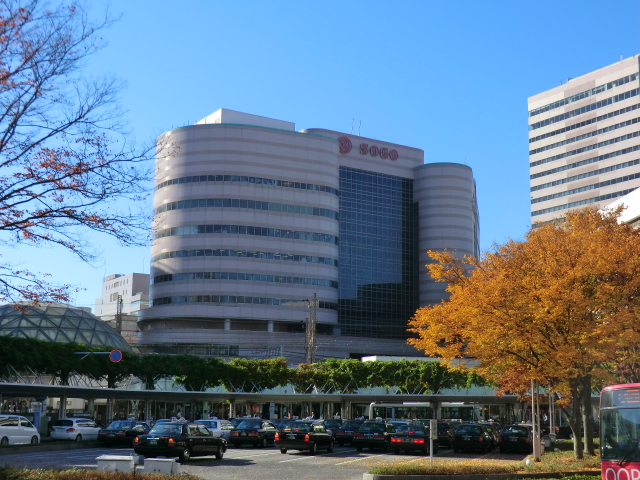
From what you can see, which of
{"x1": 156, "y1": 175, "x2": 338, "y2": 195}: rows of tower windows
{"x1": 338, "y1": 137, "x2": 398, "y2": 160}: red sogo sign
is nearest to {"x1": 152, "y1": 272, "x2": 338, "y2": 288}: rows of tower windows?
{"x1": 156, "y1": 175, "x2": 338, "y2": 195}: rows of tower windows

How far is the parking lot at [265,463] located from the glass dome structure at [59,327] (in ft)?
Result: 158

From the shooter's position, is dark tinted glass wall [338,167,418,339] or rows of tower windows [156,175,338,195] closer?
rows of tower windows [156,175,338,195]

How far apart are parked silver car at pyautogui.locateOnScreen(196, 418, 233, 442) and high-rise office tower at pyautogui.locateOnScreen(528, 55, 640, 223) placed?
101580mm

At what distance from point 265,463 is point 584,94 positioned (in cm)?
13267

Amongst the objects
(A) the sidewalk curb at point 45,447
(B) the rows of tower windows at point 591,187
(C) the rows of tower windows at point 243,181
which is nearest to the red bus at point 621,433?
(A) the sidewalk curb at point 45,447

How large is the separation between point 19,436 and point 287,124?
10157 centimetres

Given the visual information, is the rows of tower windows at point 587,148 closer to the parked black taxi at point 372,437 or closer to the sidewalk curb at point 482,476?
the parked black taxi at point 372,437

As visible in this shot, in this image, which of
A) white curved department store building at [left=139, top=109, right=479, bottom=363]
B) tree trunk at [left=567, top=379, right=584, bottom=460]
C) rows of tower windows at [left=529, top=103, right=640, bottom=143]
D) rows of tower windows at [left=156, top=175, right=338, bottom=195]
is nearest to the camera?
tree trunk at [left=567, top=379, right=584, bottom=460]

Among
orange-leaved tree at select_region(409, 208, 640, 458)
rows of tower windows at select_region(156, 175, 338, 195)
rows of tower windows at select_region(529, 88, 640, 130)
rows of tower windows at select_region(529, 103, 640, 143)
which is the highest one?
rows of tower windows at select_region(529, 88, 640, 130)

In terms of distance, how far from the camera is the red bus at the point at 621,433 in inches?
710

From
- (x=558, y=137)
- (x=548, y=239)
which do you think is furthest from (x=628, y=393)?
(x=558, y=137)

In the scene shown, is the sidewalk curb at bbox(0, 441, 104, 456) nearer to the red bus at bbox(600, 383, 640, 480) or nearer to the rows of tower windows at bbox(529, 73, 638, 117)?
the red bus at bbox(600, 383, 640, 480)

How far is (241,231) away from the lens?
118 metres

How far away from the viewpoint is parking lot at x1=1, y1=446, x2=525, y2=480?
84.4ft
